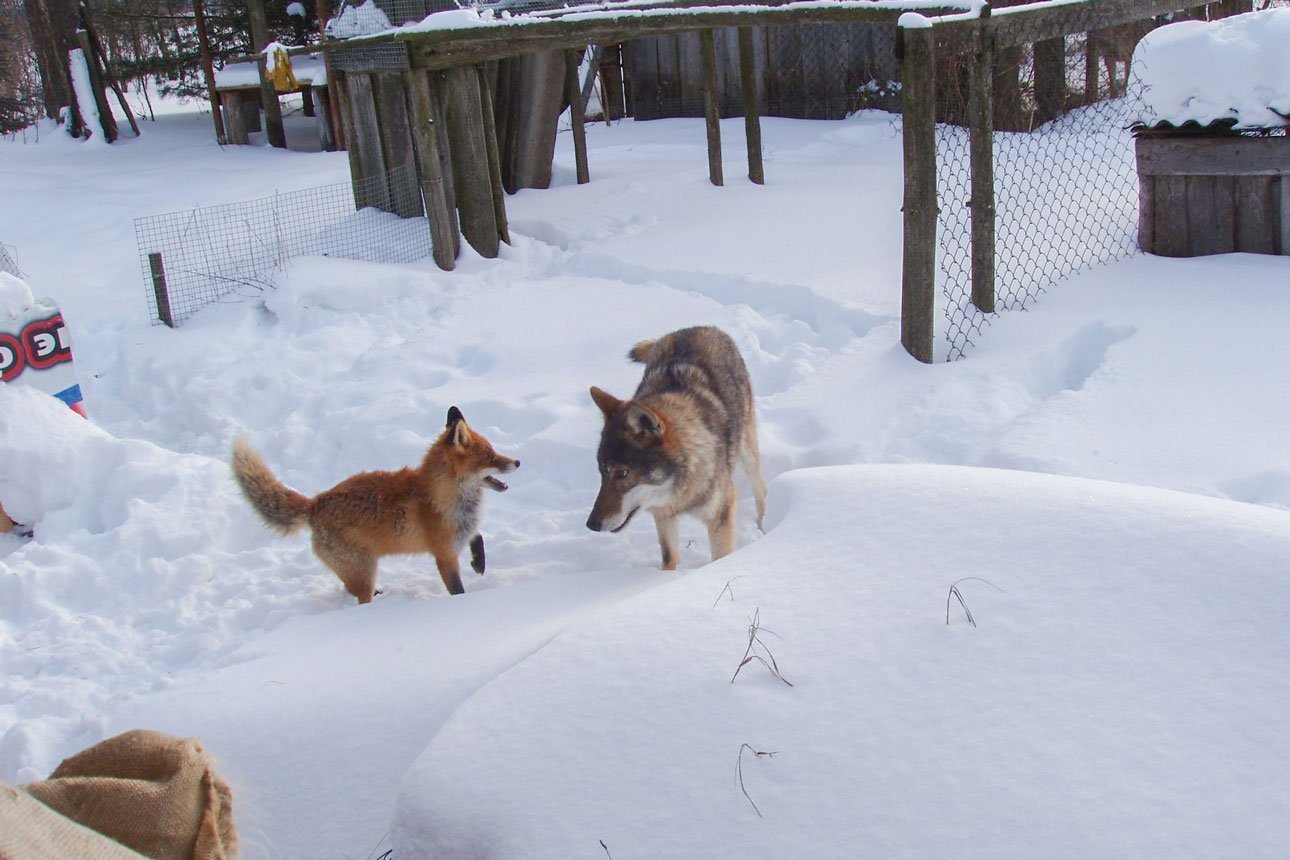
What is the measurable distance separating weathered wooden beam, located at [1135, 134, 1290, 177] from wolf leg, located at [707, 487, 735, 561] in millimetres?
4426

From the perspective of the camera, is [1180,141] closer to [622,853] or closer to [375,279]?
[375,279]

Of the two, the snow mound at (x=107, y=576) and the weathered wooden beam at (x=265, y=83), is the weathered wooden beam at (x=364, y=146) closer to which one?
the snow mound at (x=107, y=576)

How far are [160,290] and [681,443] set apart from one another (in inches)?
215

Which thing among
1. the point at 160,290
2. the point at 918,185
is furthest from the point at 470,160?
the point at 918,185

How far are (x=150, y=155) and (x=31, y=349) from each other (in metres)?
13.4

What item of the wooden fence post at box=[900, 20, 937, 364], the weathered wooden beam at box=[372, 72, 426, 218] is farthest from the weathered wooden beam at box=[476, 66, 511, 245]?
the wooden fence post at box=[900, 20, 937, 364]

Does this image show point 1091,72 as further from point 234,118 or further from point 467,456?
point 234,118

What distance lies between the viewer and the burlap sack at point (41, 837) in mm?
1319

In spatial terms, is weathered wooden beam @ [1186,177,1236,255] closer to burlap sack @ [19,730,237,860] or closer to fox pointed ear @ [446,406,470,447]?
fox pointed ear @ [446,406,470,447]

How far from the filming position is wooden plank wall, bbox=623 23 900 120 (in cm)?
1530

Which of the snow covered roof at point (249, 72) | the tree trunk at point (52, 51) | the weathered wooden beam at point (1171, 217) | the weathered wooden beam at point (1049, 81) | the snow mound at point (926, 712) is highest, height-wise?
the tree trunk at point (52, 51)

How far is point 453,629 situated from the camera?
4.26 meters

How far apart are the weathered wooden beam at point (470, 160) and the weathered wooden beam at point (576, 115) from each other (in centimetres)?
219

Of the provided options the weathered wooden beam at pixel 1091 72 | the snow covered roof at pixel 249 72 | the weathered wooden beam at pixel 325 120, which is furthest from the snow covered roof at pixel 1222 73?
the snow covered roof at pixel 249 72
